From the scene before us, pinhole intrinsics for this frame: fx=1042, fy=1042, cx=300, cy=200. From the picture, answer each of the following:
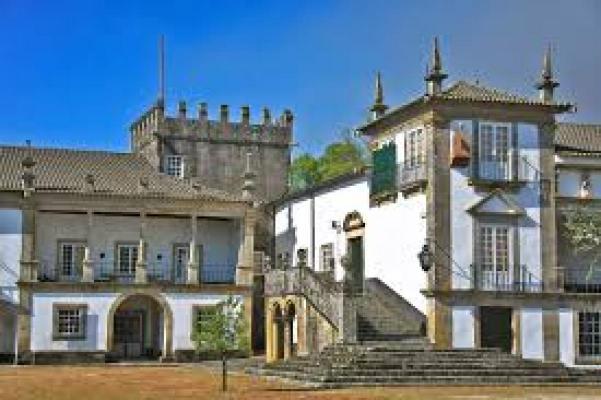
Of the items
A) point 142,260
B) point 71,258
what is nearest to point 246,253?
point 142,260

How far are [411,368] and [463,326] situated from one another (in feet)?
16.4

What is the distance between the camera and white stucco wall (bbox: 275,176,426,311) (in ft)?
105

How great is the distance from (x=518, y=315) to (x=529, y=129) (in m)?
5.81

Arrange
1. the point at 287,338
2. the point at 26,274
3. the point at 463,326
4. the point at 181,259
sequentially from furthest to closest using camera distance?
the point at 181,259
the point at 26,274
the point at 287,338
the point at 463,326

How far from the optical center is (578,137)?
118ft

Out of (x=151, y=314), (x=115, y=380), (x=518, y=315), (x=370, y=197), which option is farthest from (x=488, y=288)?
(x=151, y=314)

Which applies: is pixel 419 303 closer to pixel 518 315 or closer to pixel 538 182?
pixel 518 315

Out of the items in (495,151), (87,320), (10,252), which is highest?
(495,151)

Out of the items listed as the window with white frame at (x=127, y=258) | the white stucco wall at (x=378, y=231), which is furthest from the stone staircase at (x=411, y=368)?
the window with white frame at (x=127, y=258)

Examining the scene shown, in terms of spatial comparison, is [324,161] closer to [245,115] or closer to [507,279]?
[245,115]

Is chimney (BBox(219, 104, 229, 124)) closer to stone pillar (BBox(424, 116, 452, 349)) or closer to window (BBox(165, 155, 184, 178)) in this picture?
window (BBox(165, 155, 184, 178))

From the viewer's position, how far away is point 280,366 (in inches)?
1131

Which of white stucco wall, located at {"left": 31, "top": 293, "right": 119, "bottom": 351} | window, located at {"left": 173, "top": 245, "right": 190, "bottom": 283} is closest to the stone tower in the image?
window, located at {"left": 173, "top": 245, "right": 190, "bottom": 283}

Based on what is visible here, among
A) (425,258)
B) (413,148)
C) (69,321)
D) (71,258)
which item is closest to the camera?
(425,258)
